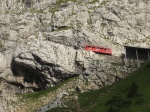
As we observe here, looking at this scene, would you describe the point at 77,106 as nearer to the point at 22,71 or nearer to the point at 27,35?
the point at 22,71

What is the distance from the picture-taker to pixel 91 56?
106 m

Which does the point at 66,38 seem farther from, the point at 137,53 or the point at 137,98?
the point at 137,98

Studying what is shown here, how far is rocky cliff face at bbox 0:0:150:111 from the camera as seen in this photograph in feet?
328

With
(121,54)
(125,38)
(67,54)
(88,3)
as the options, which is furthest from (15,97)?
(88,3)

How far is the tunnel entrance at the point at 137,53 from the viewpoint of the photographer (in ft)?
327

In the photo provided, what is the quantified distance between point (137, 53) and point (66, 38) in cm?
3050

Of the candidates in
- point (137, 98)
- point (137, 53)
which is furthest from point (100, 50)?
point (137, 98)

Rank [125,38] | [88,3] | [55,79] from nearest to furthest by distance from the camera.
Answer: [55,79], [125,38], [88,3]

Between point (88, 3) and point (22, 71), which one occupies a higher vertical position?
point (88, 3)

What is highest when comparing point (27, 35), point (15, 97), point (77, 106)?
point (27, 35)

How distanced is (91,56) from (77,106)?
156 feet

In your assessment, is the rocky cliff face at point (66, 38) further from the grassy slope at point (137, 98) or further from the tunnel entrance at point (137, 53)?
the grassy slope at point (137, 98)

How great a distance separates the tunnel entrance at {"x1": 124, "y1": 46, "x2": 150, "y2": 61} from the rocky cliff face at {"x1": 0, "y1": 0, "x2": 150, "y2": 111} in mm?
3535

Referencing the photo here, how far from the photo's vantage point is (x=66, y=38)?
118 m
